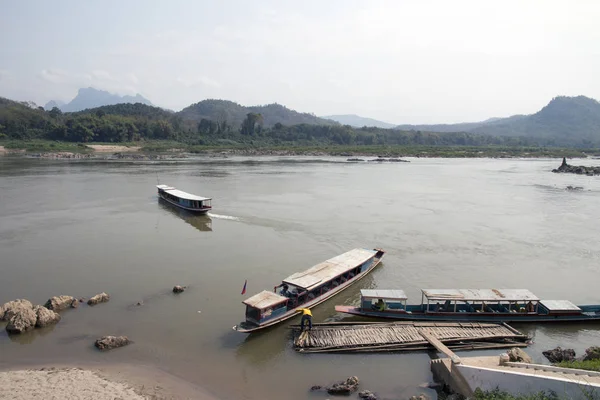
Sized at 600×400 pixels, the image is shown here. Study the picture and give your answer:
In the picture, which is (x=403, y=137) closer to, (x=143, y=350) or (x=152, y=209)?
(x=152, y=209)

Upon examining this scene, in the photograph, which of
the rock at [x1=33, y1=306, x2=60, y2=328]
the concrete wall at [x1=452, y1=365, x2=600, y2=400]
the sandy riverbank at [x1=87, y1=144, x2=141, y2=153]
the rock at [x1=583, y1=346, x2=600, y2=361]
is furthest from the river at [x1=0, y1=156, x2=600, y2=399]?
the sandy riverbank at [x1=87, y1=144, x2=141, y2=153]

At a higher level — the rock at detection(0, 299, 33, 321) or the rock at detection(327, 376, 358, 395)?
the rock at detection(0, 299, 33, 321)

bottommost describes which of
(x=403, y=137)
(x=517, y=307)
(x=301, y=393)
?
(x=301, y=393)

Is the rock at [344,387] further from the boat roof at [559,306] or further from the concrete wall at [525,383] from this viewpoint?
the boat roof at [559,306]

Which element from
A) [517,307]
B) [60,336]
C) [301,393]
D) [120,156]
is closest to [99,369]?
[60,336]

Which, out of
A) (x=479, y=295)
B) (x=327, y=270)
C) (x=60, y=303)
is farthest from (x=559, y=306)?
(x=60, y=303)

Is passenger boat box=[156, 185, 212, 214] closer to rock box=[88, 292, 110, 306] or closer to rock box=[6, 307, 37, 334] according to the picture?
rock box=[88, 292, 110, 306]
